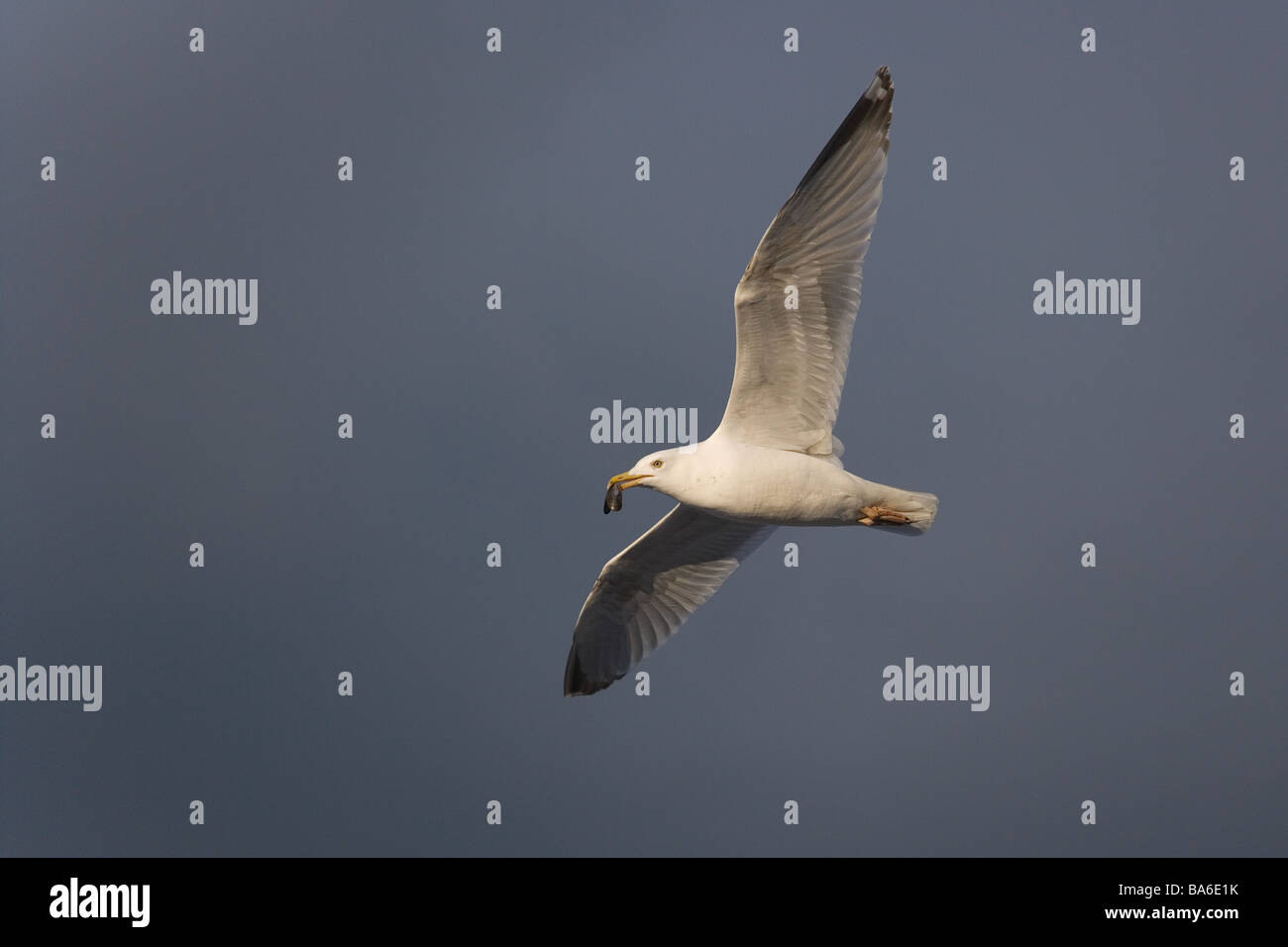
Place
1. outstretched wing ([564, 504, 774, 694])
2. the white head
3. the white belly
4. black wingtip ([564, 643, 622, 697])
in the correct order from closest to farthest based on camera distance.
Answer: the white belly → the white head → outstretched wing ([564, 504, 774, 694]) → black wingtip ([564, 643, 622, 697])

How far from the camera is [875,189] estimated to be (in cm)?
1023

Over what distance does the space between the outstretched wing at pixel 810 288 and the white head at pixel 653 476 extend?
0.42 meters

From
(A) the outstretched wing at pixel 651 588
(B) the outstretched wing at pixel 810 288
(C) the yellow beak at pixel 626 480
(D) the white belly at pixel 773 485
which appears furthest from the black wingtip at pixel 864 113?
(A) the outstretched wing at pixel 651 588

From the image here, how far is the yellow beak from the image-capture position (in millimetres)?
10555

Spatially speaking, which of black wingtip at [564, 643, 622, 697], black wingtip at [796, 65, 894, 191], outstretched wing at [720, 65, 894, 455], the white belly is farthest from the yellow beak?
black wingtip at [564, 643, 622, 697]

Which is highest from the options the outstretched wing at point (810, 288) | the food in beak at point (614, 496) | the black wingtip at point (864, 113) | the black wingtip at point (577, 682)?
the black wingtip at point (864, 113)

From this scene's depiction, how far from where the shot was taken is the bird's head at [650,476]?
10.5 metres

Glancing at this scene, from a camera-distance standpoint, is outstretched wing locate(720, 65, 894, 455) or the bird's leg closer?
outstretched wing locate(720, 65, 894, 455)

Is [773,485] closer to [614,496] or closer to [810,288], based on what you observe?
[614,496]

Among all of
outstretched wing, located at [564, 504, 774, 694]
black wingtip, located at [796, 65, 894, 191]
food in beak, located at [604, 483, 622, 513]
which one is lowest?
outstretched wing, located at [564, 504, 774, 694]

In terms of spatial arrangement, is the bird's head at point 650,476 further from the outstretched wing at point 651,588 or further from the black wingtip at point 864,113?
the black wingtip at point 864,113

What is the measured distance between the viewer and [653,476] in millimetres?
10578

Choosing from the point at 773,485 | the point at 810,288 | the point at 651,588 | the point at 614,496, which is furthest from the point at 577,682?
the point at 810,288

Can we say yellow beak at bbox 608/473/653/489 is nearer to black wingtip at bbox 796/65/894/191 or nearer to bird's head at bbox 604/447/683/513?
bird's head at bbox 604/447/683/513
